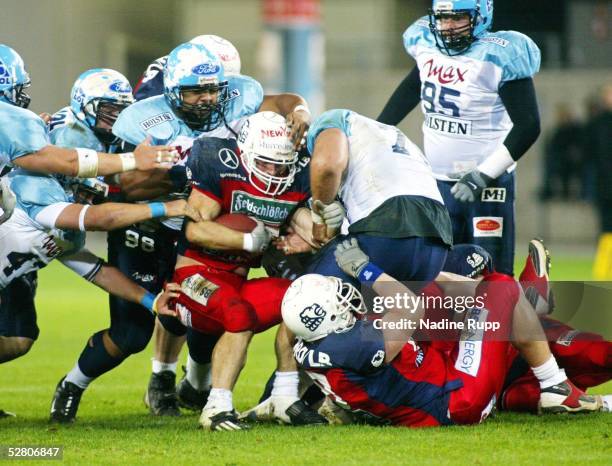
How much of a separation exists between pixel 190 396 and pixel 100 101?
1.68 metres

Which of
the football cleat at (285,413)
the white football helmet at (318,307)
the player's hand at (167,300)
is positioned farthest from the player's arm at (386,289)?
the player's hand at (167,300)

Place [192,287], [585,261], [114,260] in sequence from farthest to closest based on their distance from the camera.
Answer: [585,261] → [114,260] → [192,287]

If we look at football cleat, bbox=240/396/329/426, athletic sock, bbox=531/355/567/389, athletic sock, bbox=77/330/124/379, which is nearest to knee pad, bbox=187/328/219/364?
athletic sock, bbox=77/330/124/379

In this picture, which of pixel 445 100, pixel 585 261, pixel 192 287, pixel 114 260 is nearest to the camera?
pixel 192 287

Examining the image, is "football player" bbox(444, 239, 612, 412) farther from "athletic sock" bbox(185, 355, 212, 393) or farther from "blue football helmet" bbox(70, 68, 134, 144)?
"blue football helmet" bbox(70, 68, 134, 144)

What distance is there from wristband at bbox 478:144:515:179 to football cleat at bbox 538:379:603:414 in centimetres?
143

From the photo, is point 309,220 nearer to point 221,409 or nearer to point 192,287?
point 192,287

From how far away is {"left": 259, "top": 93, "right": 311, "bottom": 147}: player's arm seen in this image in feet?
18.6

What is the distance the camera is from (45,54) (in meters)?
15.7

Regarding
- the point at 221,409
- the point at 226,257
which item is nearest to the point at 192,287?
the point at 226,257

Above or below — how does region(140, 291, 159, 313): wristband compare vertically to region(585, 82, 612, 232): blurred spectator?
above

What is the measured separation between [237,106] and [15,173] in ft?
4.17

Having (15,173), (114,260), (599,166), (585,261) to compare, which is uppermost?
(15,173)

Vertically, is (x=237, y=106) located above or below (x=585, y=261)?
above
